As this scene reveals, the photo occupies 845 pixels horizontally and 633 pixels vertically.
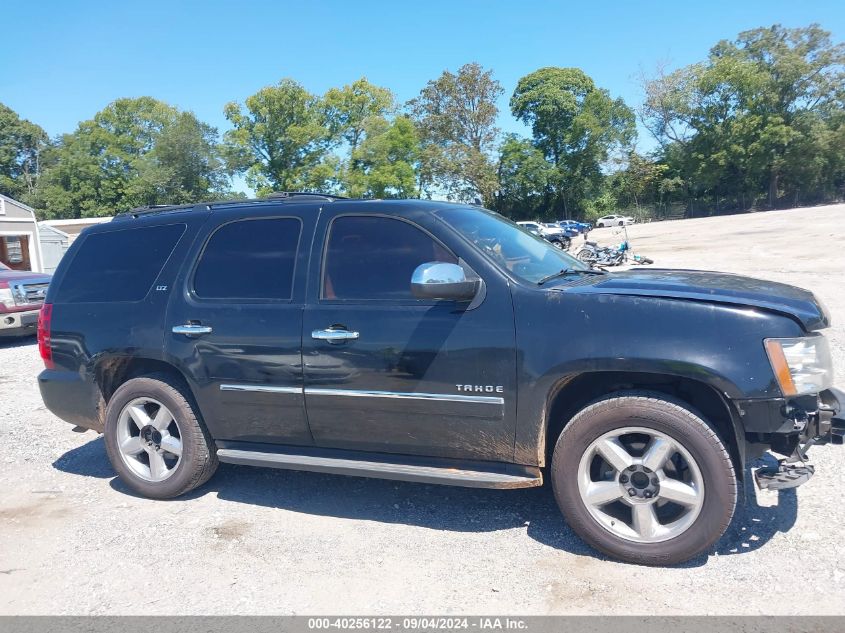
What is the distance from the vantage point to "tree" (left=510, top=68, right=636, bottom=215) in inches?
2451

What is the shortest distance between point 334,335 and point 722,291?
2159 mm

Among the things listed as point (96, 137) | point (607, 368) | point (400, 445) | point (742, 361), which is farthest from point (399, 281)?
point (96, 137)

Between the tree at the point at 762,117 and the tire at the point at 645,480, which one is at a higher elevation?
the tree at the point at 762,117

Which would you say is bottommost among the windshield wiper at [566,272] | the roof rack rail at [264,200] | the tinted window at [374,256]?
the windshield wiper at [566,272]

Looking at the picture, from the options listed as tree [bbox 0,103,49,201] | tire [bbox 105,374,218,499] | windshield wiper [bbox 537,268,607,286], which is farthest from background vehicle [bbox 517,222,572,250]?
tree [bbox 0,103,49,201]

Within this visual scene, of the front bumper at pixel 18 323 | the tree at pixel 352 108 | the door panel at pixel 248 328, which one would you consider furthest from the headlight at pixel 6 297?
the tree at pixel 352 108

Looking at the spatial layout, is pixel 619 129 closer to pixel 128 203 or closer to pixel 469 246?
pixel 128 203

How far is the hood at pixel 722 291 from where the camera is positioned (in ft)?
10.3

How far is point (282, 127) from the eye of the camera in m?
49.6

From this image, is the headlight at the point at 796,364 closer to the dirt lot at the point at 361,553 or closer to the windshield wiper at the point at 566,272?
the dirt lot at the point at 361,553

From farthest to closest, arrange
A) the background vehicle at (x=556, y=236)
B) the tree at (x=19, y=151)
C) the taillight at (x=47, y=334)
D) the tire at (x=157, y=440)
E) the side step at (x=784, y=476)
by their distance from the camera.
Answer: the tree at (x=19, y=151)
the background vehicle at (x=556, y=236)
the taillight at (x=47, y=334)
the tire at (x=157, y=440)
the side step at (x=784, y=476)

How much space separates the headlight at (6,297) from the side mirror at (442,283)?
10.2 m

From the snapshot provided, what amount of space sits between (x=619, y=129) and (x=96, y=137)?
51683mm

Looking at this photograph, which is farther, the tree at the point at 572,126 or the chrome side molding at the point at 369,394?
the tree at the point at 572,126
